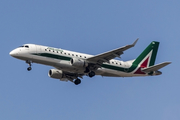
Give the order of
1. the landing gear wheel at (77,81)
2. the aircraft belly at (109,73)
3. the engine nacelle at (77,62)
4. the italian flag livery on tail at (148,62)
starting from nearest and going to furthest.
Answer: the engine nacelle at (77,62), the aircraft belly at (109,73), the italian flag livery on tail at (148,62), the landing gear wheel at (77,81)

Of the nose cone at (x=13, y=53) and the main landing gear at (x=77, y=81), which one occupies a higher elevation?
the nose cone at (x=13, y=53)

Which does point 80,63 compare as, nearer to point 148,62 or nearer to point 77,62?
point 77,62

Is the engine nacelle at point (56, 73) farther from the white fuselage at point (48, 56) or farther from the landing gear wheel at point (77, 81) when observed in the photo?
the white fuselage at point (48, 56)

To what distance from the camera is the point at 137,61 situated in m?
63.2

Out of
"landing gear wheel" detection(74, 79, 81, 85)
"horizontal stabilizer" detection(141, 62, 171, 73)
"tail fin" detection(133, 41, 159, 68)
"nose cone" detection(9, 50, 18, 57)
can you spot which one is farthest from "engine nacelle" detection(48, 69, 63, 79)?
"horizontal stabilizer" detection(141, 62, 171, 73)

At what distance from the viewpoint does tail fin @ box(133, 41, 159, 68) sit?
63275 millimetres

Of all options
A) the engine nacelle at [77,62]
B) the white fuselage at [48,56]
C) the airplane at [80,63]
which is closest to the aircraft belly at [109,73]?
the airplane at [80,63]

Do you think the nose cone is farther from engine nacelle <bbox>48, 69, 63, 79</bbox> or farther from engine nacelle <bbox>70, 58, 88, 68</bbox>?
engine nacelle <bbox>48, 69, 63, 79</bbox>

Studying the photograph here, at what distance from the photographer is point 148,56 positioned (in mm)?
64500

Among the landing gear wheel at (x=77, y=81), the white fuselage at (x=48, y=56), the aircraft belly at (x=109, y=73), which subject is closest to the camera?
the white fuselage at (x=48, y=56)

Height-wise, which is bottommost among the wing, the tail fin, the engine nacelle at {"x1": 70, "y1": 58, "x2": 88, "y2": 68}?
the engine nacelle at {"x1": 70, "y1": 58, "x2": 88, "y2": 68}

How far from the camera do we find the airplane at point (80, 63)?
55.6m

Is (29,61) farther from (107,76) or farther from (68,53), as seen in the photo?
(107,76)

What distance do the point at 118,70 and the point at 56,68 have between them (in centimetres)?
881
